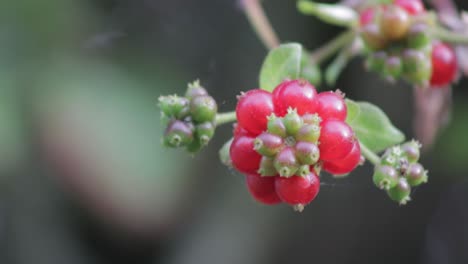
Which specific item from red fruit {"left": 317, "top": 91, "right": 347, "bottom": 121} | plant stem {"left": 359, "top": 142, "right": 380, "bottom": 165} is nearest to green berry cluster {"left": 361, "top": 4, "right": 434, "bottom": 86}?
plant stem {"left": 359, "top": 142, "right": 380, "bottom": 165}

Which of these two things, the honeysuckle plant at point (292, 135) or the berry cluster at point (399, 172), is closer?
the honeysuckle plant at point (292, 135)

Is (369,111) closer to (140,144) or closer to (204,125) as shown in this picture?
(204,125)

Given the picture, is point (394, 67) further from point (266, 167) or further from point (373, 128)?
point (266, 167)

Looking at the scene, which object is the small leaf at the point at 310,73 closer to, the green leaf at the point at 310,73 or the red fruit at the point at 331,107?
the green leaf at the point at 310,73

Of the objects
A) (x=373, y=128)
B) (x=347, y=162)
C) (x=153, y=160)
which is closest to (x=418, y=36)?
(x=373, y=128)

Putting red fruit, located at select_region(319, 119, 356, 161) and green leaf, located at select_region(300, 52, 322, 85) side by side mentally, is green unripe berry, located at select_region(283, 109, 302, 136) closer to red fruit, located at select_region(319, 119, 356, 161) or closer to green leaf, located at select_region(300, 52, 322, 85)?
red fruit, located at select_region(319, 119, 356, 161)

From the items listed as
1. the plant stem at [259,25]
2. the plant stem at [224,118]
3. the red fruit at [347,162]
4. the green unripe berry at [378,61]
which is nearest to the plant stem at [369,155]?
the red fruit at [347,162]
